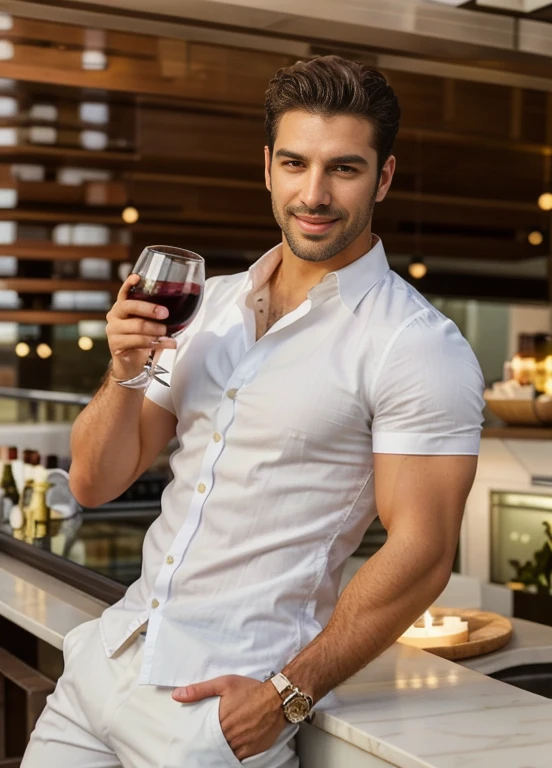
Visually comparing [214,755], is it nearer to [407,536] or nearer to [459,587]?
[407,536]

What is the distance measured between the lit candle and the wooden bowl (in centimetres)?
257

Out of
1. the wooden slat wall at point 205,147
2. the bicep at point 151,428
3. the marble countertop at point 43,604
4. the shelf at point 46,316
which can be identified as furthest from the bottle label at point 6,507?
the bicep at point 151,428

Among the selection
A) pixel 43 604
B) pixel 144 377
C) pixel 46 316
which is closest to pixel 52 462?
pixel 43 604

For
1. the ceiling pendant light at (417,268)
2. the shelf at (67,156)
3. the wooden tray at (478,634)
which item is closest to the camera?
the wooden tray at (478,634)

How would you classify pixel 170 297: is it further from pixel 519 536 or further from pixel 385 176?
pixel 519 536

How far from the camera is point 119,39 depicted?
143 inches

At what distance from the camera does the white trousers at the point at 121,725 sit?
57.1 inches

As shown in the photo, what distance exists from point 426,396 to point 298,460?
193mm

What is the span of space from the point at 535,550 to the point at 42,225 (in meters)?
2.52

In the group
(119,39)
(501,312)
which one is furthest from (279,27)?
(501,312)

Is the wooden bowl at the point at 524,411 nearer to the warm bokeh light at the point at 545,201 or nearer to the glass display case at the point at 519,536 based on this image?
the glass display case at the point at 519,536

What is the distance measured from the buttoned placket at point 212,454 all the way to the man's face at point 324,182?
3.8 inches

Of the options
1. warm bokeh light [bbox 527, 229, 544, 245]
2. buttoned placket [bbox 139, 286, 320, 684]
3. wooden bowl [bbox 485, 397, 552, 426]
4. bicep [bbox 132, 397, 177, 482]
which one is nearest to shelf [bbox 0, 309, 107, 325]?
wooden bowl [bbox 485, 397, 552, 426]

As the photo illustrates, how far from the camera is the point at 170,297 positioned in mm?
1526
